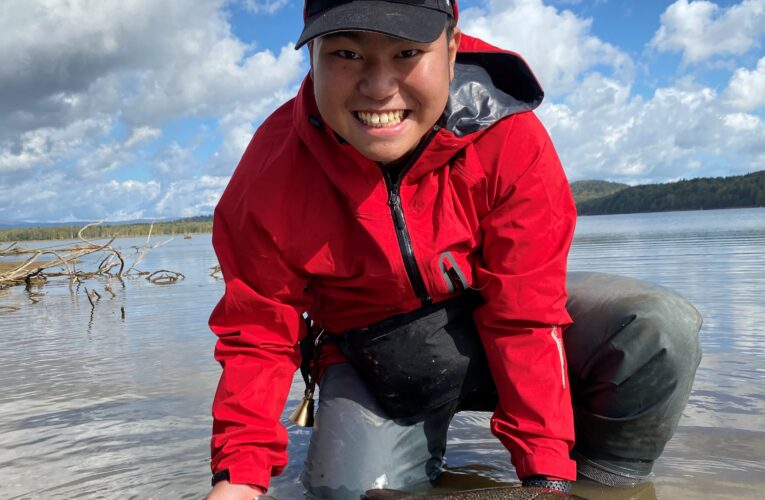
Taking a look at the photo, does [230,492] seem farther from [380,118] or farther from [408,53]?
[408,53]

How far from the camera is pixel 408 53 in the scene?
2350 mm

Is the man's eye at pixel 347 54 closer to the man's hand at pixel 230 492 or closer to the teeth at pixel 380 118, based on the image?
the teeth at pixel 380 118

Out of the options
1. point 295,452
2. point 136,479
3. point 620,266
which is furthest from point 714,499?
point 620,266

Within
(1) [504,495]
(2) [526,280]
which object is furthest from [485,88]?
(1) [504,495]

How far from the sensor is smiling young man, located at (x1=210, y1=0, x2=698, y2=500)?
2.45 metres

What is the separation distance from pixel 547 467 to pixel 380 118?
1459 mm

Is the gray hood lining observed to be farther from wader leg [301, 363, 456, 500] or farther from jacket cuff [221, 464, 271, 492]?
jacket cuff [221, 464, 271, 492]

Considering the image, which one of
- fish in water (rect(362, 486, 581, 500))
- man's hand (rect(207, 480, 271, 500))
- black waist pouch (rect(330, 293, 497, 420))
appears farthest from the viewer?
black waist pouch (rect(330, 293, 497, 420))

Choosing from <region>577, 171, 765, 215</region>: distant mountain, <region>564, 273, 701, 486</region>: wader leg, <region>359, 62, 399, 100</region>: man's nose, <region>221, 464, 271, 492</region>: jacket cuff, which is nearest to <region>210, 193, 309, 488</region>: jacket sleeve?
<region>221, 464, 271, 492</region>: jacket cuff

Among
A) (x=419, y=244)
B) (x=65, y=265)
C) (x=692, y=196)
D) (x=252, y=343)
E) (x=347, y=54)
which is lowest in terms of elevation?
(x=65, y=265)

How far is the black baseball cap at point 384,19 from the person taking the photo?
2.19m

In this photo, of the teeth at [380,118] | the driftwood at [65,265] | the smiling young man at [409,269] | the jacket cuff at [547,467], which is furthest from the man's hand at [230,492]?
the driftwood at [65,265]

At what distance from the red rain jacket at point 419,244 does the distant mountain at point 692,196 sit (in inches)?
3780

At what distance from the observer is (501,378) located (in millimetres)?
2721
